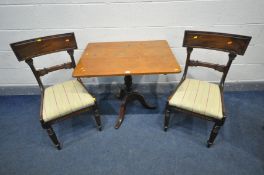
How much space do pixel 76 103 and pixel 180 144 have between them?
3.30ft

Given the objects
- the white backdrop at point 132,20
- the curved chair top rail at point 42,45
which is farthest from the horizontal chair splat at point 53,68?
the white backdrop at point 132,20

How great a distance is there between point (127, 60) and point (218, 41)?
77 centimetres

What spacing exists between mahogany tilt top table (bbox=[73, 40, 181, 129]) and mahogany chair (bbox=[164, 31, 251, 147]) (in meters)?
0.30

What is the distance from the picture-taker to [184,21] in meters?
1.82

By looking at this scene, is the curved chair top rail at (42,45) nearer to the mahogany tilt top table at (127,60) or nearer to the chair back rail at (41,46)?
the chair back rail at (41,46)

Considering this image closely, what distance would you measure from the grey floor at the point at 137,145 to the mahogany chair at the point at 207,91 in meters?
0.22

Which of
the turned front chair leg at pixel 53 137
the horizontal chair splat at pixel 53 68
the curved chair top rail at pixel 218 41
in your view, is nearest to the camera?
the curved chair top rail at pixel 218 41

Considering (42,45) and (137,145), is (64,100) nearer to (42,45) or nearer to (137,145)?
(42,45)

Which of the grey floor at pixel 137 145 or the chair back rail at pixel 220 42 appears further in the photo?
the grey floor at pixel 137 145

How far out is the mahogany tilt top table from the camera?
134 centimetres

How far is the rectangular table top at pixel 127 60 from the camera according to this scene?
52.8 inches

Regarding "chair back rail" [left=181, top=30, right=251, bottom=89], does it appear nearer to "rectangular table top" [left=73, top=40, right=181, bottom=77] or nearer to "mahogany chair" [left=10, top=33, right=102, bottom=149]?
"rectangular table top" [left=73, top=40, right=181, bottom=77]

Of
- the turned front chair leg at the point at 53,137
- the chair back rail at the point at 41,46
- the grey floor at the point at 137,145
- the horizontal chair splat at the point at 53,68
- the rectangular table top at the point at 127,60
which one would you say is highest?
the chair back rail at the point at 41,46

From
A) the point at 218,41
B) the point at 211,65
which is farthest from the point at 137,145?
the point at 218,41
